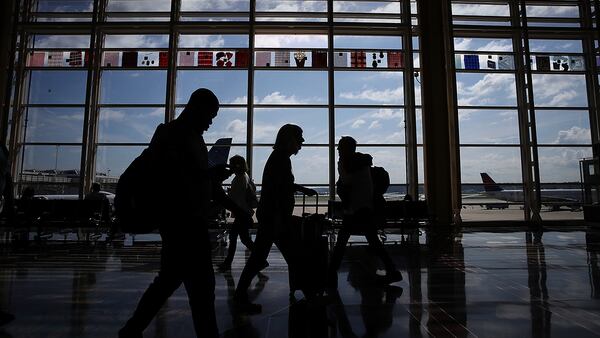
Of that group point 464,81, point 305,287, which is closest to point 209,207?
point 305,287

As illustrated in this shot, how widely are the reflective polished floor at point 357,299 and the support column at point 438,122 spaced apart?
4.93 metres

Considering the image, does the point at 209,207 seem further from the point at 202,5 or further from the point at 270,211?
the point at 202,5

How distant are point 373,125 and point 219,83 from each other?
475cm

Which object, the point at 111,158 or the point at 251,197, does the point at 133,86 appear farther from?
the point at 251,197

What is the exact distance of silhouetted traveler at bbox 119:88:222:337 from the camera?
5.89 feet

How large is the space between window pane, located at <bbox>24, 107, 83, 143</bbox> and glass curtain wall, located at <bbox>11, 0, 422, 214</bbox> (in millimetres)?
31

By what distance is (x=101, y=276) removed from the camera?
430 cm

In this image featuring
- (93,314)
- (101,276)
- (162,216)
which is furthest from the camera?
(101,276)

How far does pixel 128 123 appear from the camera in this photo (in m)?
11.0

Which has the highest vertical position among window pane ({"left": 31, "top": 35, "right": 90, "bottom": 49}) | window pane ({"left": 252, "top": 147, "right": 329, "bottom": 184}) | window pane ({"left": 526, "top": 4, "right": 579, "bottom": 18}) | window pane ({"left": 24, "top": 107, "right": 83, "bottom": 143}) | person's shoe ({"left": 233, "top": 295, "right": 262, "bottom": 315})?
window pane ({"left": 526, "top": 4, "right": 579, "bottom": 18})

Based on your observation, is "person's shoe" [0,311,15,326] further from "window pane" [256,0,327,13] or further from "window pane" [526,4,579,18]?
"window pane" [526,4,579,18]

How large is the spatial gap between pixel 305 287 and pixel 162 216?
1421mm

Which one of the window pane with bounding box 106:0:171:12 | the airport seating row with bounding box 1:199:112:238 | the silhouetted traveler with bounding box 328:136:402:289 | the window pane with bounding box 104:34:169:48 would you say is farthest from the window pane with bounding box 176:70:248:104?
the silhouetted traveler with bounding box 328:136:402:289

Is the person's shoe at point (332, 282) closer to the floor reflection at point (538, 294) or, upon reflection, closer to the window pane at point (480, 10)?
the floor reflection at point (538, 294)
